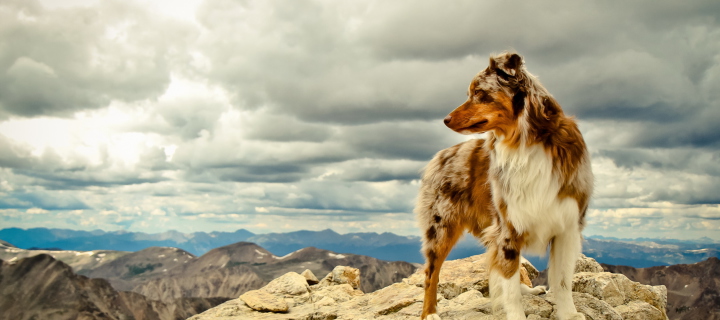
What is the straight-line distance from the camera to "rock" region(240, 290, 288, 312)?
1509 centimetres

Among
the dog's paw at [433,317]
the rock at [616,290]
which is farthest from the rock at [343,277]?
the dog's paw at [433,317]

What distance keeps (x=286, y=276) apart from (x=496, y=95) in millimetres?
13462

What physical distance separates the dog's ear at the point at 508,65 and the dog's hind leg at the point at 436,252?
3.25 meters

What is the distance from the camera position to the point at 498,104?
23.8ft

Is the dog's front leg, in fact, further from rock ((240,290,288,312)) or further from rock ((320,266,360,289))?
rock ((320,266,360,289))

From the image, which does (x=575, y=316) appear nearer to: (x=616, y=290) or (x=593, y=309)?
(x=593, y=309)

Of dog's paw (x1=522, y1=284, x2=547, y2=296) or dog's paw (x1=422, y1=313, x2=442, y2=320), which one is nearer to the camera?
dog's paw (x1=422, y1=313, x2=442, y2=320)

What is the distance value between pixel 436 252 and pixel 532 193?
2685 mm

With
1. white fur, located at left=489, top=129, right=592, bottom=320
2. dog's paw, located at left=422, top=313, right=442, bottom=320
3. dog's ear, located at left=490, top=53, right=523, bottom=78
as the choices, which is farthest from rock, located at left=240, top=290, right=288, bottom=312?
dog's ear, located at left=490, top=53, right=523, bottom=78

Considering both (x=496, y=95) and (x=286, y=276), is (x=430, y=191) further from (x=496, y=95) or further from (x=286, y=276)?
(x=286, y=276)

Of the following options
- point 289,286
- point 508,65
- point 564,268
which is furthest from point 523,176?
point 289,286

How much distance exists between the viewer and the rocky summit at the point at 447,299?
31.6 feet

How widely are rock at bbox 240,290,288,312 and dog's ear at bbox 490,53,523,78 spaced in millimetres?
10558

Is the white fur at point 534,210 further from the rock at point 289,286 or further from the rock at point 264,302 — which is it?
the rock at point 289,286
